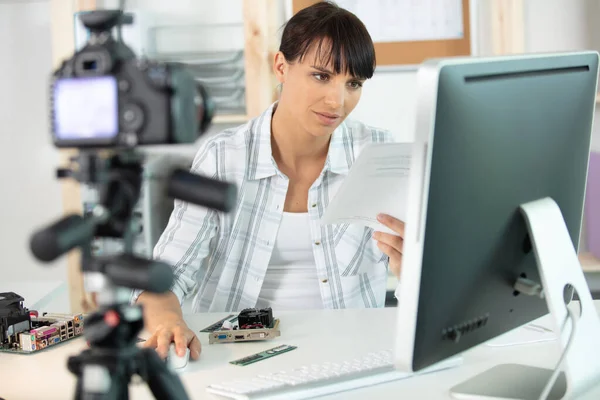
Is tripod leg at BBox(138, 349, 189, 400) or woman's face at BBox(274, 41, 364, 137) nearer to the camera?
tripod leg at BBox(138, 349, 189, 400)

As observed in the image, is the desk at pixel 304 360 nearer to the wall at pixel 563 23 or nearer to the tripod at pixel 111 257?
the tripod at pixel 111 257

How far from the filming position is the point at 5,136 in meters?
2.97

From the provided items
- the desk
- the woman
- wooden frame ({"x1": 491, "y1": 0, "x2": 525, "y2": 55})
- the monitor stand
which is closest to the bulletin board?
wooden frame ({"x1": 491, "y1": 0, "x2": 525, "y2": 55})

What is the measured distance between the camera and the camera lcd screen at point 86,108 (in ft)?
2.38

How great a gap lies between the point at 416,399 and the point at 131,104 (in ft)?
2.08

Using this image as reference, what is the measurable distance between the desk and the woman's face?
0.51 metres

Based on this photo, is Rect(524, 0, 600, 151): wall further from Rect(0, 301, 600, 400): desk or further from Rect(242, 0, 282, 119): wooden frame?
Rect(0, 301, 600, 400): desk

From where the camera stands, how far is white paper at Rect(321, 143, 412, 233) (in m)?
1.18

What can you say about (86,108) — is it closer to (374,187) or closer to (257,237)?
(374,187)

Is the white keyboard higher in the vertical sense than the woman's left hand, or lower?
lower

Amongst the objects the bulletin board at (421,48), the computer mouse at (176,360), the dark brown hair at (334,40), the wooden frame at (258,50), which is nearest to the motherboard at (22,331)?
the computer mouse at (176,360)

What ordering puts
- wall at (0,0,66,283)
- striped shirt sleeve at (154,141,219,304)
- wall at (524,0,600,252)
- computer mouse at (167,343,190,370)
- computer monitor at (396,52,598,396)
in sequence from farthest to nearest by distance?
1. wall at (0,0,66,283)
2. wall at (524,0,600,252)
3. striped shirt sleeve at (154,141,219,304)
4. computer mouse at (167,343,190,370)
5. computer monitor at (396,52,598,396)

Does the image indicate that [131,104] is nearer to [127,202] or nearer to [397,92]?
[127,202]

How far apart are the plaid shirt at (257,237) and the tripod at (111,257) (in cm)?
106
